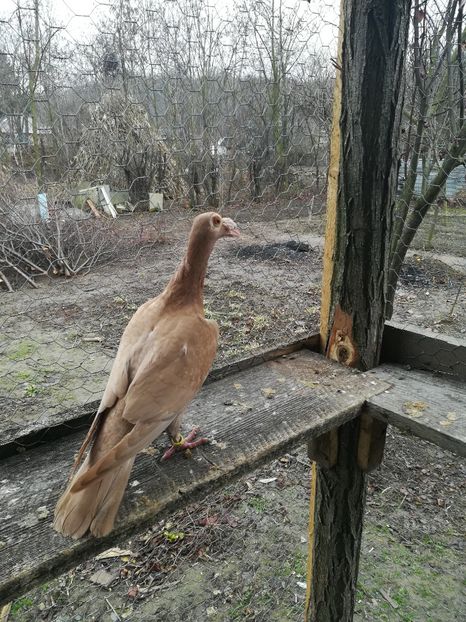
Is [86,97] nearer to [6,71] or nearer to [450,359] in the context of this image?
[6,71]

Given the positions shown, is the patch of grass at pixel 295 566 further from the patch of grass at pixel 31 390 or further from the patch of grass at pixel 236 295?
the patch of grass at pixel 236 295

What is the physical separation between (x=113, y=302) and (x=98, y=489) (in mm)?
2008

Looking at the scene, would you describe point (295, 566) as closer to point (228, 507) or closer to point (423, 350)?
point (228, 507)

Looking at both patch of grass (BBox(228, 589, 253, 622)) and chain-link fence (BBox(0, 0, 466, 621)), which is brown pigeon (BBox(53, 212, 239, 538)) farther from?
patch of grass (BBox(228, 589, 253, 622))

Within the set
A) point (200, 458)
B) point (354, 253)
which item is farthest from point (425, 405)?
point (200, 458)

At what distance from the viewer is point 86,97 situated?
1.23 m

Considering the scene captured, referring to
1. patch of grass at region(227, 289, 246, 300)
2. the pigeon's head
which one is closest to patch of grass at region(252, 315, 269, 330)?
patch of grass at region(227, 289, 246, 300)

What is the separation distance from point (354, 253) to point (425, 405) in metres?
0.36

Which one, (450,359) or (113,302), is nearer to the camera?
(450,359)

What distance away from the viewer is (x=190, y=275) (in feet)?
2.64

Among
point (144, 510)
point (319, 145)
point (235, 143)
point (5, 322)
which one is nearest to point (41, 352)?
point (5, 322)

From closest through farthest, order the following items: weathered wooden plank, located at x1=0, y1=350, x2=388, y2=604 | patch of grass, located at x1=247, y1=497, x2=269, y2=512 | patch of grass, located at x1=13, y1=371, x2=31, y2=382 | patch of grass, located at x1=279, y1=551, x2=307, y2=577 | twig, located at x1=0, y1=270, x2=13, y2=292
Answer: weathered wooden plank, located at x1=0, y1=350, x2=388, y2=604 → patch of grass, located at x1=279, y1=551, x2=307, y2=577 → patch of grass, located at x1=247, y1=497, x2=269, y2=512 → patch of grass, located at x1=13, y1=371, x2=31, y2=382 → twig, located at x1=0, y1=270, x2=13, y2=292

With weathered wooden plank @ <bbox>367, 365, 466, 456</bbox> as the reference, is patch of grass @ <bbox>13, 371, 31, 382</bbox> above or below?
below

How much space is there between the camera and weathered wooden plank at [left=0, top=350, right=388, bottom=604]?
57 centimetres
